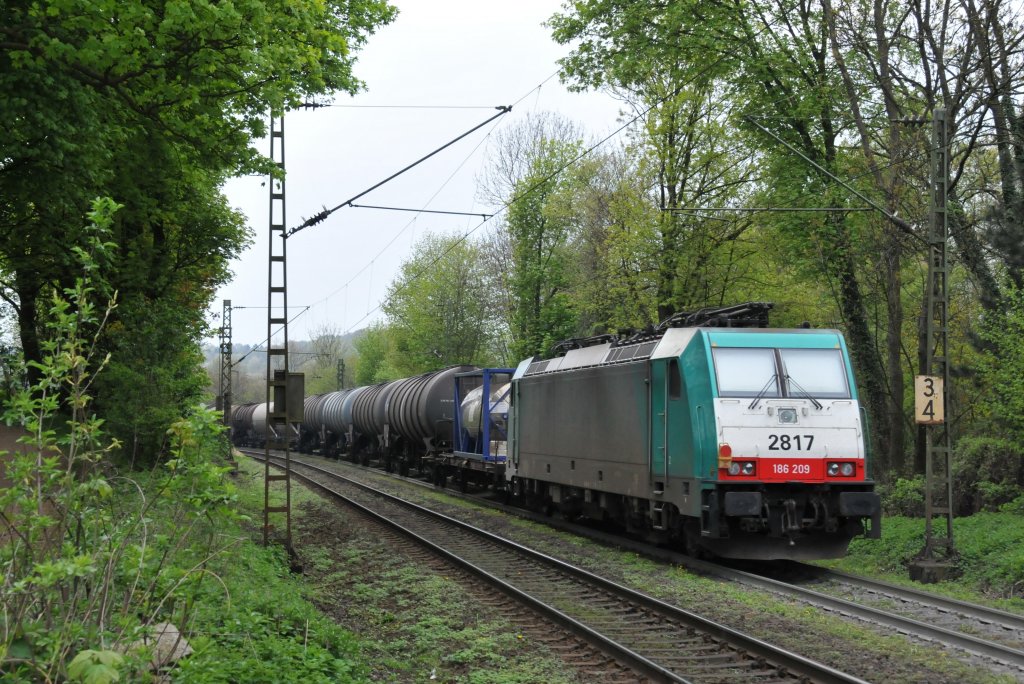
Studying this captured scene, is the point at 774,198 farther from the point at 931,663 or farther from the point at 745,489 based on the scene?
the point at 931,663

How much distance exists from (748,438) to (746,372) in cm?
88

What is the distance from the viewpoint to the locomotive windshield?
13.1 meters

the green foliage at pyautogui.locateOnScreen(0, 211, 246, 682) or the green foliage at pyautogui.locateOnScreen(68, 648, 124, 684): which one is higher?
the green foliage at pyautogui.locateOnScreen(0, 211, 246, 682)

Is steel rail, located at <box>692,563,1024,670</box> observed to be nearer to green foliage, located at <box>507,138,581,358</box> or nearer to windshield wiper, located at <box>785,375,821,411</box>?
windshield wiper, located at <box>785,375,821,411</box>

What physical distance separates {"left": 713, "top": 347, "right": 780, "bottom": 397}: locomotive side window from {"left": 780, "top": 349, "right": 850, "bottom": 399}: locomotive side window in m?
0.21

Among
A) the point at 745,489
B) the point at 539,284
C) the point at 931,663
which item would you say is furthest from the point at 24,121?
the point at 539,284

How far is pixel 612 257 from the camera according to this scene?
99.1 feet

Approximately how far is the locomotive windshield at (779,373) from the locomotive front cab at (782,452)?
0.04ft

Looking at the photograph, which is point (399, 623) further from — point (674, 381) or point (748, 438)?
point (674, 381)

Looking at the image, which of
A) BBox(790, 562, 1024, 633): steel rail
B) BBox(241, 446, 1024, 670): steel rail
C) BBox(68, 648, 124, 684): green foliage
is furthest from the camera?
BBox(790, 562, 1024, 633): steel rail

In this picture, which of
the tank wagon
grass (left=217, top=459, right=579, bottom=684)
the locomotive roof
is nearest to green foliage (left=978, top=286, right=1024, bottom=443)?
the locomotive roof

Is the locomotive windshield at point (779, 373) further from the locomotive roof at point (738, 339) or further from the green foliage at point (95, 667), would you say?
the green foliage at point (95, 667)

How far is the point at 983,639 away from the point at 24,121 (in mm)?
12105

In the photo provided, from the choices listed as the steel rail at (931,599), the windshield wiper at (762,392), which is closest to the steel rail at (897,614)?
the steel rail at (931,599)
